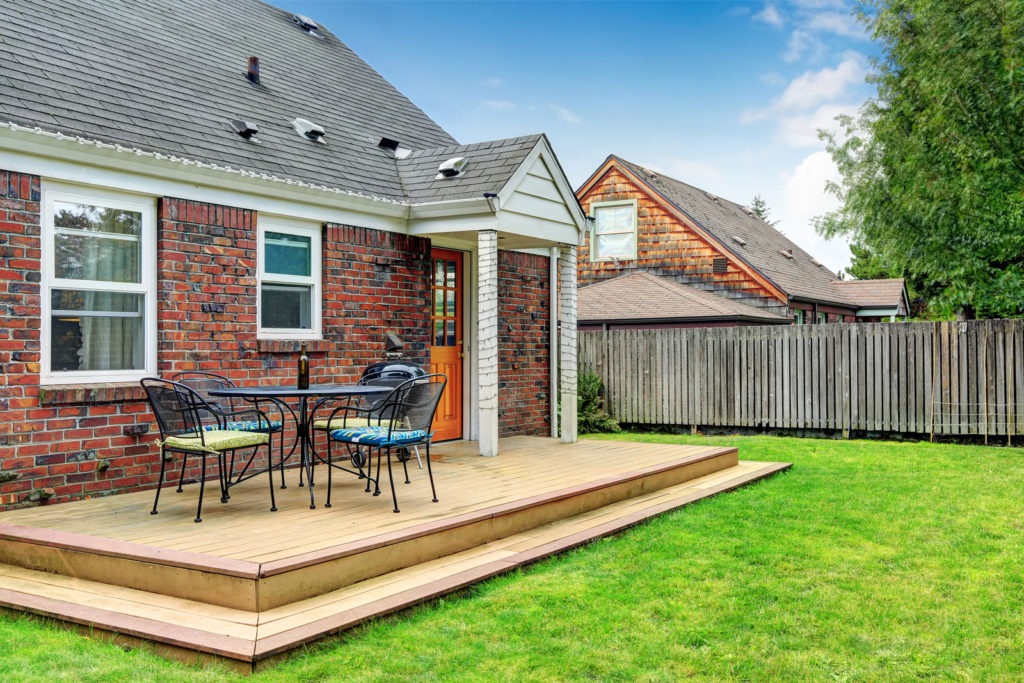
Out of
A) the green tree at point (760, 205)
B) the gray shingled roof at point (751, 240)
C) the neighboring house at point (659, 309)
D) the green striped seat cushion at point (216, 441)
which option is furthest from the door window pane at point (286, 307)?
the green tree at point (760, 205)

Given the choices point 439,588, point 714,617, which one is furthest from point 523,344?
point 714,617

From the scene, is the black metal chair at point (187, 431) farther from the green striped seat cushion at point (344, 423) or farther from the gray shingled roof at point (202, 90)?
the gray shingled roof at point (202, 90)

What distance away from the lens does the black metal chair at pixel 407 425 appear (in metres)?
5.88

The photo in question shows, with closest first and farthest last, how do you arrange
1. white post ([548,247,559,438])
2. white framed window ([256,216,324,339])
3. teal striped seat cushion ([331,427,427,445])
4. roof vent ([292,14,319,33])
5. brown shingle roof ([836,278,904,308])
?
teal striped seat cushion ([331,427,427,445]) < white framed window ([256,216,324,339]) < white post ([548,247,559,438]) < roof vent ([292,14,319,33]) < brown shingle roof ([836,278,904,308])

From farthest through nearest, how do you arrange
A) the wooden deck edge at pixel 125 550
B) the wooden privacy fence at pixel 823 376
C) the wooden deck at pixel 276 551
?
the wooden privacy fence at pixel 823 376 < the wooden deck edge at pixel 125 550 < the wooden deck at pixel 276 551

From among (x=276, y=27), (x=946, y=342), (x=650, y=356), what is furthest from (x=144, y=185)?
(x=946, y=342)

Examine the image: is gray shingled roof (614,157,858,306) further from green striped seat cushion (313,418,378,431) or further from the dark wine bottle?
the dark wine bottle

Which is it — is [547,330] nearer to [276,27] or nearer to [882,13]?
[276,27]

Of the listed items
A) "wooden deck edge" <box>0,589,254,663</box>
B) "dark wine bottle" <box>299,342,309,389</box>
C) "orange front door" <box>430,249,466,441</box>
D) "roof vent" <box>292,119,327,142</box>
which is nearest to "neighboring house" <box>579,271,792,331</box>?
"orange front door" <box>430,249,466,441</box>

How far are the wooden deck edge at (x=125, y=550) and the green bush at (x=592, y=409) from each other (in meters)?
10.5

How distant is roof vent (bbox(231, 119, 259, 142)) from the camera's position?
795 centimetres

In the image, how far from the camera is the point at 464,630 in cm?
412

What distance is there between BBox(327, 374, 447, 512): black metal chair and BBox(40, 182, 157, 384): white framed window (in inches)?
75.1

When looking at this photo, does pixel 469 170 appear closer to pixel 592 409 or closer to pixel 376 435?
pixel 376 435
